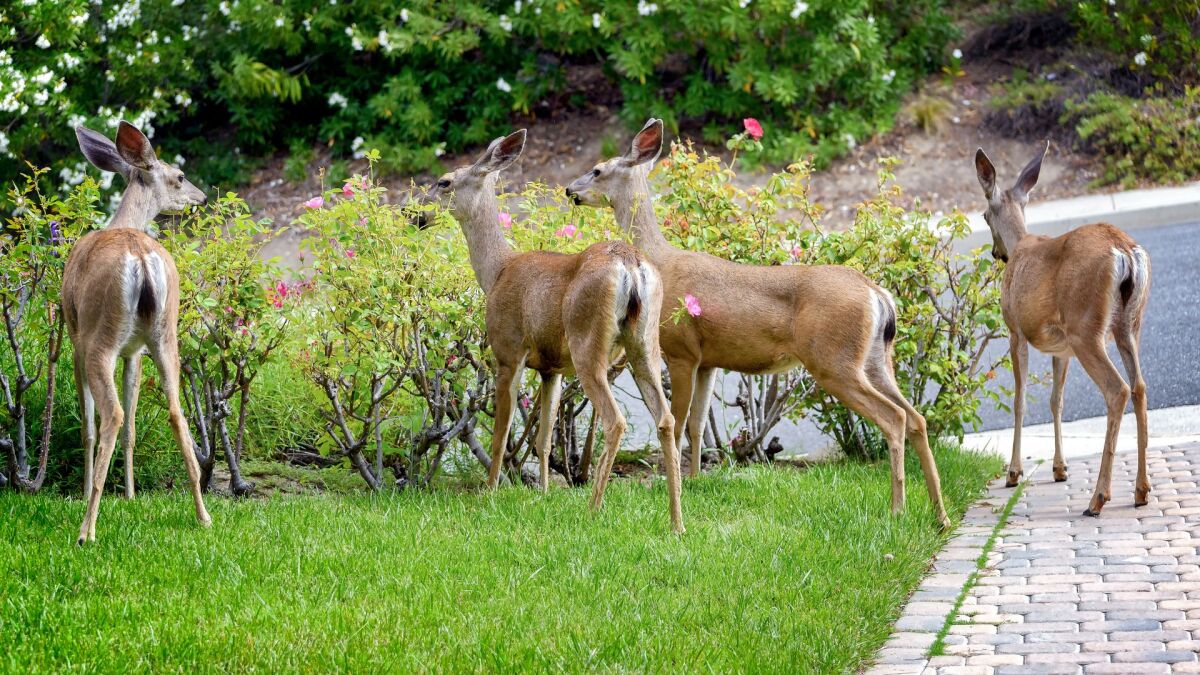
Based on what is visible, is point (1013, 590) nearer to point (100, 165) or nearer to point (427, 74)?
point (100, 165)

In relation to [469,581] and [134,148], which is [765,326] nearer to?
[469,581]

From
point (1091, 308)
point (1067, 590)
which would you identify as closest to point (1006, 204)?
point (1091, 308)

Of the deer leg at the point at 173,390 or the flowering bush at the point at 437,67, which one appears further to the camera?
the flowering bush at the point at 437,67

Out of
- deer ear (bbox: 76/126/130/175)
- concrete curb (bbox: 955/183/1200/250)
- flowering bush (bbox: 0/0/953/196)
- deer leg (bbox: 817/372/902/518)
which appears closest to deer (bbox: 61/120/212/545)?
deer ear (bbox: 76/126/130/175)

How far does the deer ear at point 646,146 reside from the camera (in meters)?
7.95

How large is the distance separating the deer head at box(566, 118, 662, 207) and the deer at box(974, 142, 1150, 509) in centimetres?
207

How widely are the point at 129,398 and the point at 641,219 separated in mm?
2847

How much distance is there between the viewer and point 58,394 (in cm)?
811

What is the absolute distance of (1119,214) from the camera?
52.4 feet

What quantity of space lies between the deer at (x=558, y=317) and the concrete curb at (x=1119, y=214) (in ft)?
29.9

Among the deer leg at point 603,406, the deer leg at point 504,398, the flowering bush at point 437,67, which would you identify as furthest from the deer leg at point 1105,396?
the flowering bush at point 437,67

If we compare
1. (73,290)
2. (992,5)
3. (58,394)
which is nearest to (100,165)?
(73,290)

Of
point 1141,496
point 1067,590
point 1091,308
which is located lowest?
point 1067,590

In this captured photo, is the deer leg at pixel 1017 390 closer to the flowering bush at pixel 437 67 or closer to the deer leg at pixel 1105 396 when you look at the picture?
the deer leg at pixel 1105 396
